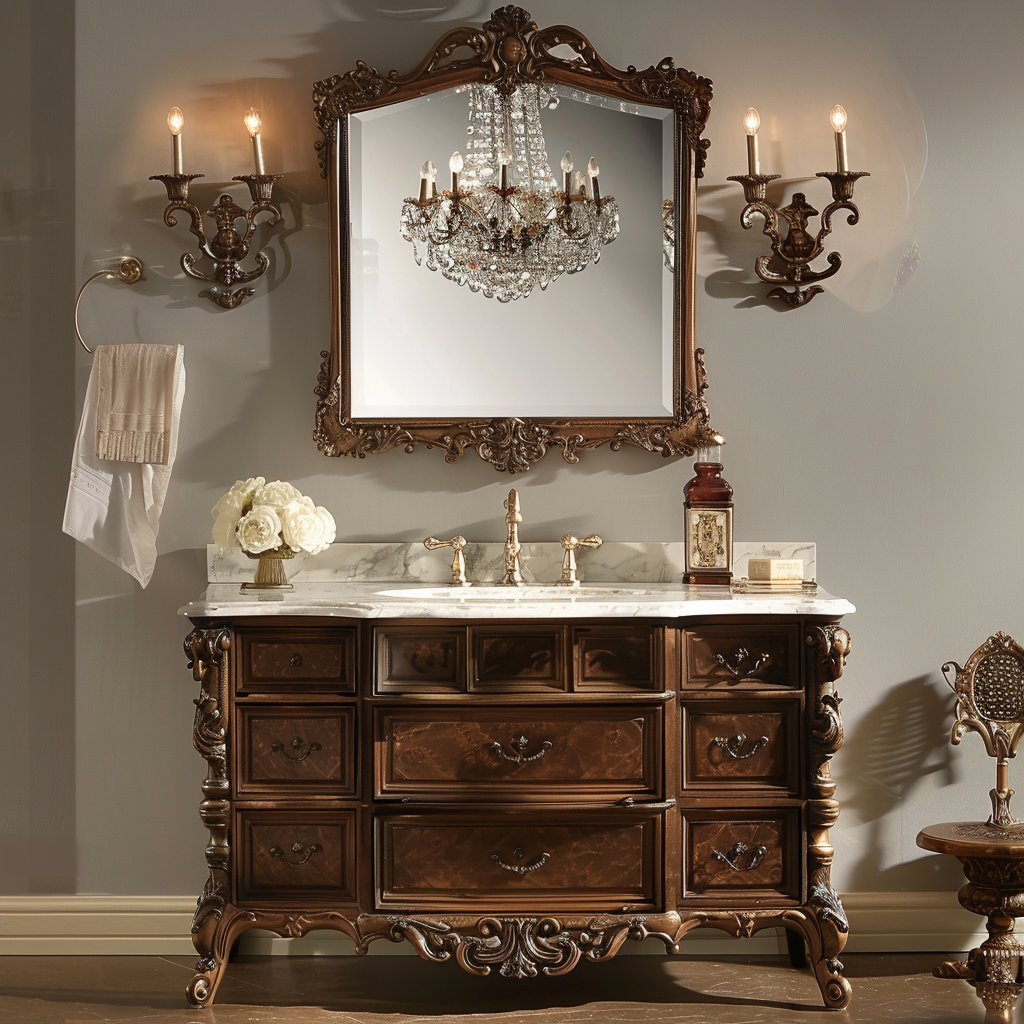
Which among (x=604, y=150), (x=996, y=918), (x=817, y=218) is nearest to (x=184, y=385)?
(x=604, y=150)

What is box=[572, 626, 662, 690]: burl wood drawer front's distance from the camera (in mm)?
2248

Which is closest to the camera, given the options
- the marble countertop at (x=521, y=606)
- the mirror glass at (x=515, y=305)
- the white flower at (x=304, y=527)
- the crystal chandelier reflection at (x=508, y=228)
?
the crystal chandelier reflection at (x=508, y=228)

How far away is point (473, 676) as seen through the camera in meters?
2.25

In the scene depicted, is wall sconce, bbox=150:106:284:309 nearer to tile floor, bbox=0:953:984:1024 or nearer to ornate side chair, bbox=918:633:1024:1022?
tile floor, bbox=0:953:984:1024

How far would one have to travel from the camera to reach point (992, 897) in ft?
8.16

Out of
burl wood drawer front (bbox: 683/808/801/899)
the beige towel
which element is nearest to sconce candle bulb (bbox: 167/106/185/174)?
Answer: the beige towel

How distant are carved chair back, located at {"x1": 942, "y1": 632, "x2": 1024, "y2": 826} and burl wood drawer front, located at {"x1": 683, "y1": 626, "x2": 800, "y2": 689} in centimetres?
61

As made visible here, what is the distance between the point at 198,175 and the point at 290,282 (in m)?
0.32

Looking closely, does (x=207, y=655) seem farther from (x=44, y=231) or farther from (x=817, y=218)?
(x=817, y=218)

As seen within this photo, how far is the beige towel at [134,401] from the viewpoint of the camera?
2637 millimetres

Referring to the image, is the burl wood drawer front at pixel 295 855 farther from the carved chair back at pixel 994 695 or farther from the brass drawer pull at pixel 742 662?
the carved chair back at pixel 994 695

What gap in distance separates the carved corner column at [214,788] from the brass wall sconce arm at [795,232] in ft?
5.03

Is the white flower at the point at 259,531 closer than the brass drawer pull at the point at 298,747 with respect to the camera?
No

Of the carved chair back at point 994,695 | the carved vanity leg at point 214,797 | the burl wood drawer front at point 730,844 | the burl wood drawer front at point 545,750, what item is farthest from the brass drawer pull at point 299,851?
the carved chair back at point 994,695
